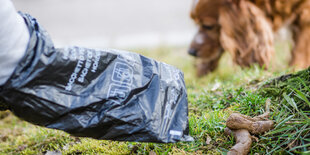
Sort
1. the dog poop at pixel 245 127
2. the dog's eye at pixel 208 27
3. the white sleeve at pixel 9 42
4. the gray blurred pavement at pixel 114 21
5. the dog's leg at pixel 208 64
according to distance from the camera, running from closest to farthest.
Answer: the white sleeve at pixel 9 42
the dog poop at pixel 245 127
the dog's eye at pixel 208 27
the dog's leg at pixel 208 64
the gray blurred pavement at pixel 114 21

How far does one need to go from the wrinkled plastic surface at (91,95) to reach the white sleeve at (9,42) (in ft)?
0.09

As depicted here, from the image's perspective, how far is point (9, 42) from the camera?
44.9 inches

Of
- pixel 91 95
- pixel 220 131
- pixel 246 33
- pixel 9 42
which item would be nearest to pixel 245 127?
pixel 220 131

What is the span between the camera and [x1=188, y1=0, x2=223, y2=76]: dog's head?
2.88 meters

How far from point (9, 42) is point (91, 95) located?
440mm

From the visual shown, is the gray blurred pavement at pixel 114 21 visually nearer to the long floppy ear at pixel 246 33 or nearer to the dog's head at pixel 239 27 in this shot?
the dog's head at pixel 239 27

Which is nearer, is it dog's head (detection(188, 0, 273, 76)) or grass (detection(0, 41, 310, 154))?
grass (detection(0, 41, 310, 154))

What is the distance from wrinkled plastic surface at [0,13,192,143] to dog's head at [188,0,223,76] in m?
1.74

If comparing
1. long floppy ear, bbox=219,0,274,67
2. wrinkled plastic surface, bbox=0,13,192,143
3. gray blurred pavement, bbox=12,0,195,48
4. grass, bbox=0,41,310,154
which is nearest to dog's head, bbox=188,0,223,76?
long floppy ear, bbox=219,0,274,67

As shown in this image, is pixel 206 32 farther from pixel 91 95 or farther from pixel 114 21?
pixel 114 21

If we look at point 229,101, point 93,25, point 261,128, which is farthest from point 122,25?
point 261,128

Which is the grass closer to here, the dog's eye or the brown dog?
the brown dog

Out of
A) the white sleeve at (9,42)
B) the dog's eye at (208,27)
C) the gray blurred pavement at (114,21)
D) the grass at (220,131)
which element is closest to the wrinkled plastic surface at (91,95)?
the white sleeve at (9,42)

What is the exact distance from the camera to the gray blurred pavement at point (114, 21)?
18.3 feet
